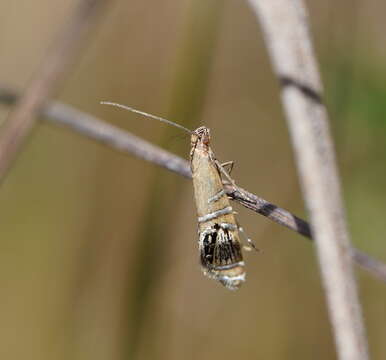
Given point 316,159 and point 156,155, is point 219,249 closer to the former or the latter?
point 156,155

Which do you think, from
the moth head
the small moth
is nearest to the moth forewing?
the small moth

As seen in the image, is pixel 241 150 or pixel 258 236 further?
pixel 241 150

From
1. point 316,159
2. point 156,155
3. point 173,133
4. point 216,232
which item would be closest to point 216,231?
point 216,232

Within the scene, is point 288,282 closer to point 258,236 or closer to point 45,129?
point 258,236

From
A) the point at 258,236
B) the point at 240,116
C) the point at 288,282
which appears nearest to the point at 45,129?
the point at 240,116

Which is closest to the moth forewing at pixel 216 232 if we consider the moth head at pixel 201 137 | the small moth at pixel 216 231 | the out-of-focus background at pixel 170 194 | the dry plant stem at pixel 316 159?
the small moth at pixel 216 231

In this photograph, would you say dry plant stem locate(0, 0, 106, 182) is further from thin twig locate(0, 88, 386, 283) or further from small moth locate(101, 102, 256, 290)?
small moth locate(101, 102, 256, 290)

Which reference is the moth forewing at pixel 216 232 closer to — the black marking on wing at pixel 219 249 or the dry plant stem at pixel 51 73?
the black marking on wing at pixel 219 249
